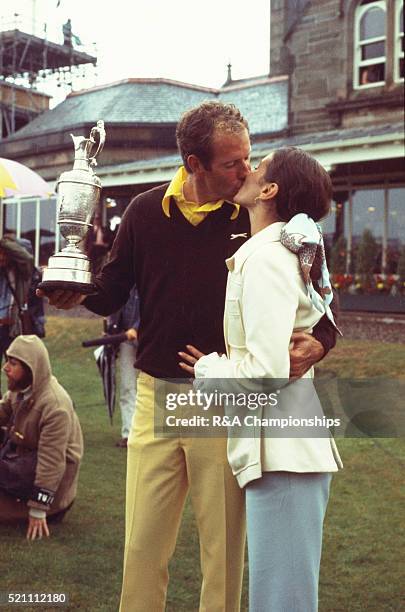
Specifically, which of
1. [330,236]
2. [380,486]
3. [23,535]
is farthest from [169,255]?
[330,236]

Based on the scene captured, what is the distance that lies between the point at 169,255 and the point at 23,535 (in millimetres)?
2393

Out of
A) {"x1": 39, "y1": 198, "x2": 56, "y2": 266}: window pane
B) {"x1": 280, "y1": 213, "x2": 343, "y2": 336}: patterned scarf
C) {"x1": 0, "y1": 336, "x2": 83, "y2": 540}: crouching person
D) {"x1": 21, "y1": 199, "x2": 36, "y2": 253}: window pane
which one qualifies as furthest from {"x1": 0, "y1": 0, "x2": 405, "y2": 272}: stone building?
{"x1": 280, "y1": 213, "x2": 343, "y2": 336}: patterned scarf

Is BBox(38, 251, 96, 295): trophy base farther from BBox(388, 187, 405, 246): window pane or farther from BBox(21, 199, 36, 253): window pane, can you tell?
BBox(21, 199, 36, 253): window pane

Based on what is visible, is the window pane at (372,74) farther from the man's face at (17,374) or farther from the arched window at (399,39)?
the man's face at (17,374)

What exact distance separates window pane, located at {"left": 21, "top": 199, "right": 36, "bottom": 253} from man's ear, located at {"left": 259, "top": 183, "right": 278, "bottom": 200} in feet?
61.7

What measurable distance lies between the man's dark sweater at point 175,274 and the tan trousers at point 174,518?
213mm

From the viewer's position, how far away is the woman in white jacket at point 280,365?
1.92m

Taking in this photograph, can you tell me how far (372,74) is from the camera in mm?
16156

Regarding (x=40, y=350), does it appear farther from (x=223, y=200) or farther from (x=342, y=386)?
(x=342, y=386)

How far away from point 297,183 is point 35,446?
292 cm

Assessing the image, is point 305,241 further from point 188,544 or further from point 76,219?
point 188,544

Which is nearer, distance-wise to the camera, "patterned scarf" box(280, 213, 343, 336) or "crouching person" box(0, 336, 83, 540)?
"patterned scarf" box(280, 213, 343, 336)

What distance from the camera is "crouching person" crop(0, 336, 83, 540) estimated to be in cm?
432

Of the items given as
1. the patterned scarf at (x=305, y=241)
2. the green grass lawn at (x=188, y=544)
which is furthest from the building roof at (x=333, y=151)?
the patterned scarf at (x=305, y=241)
